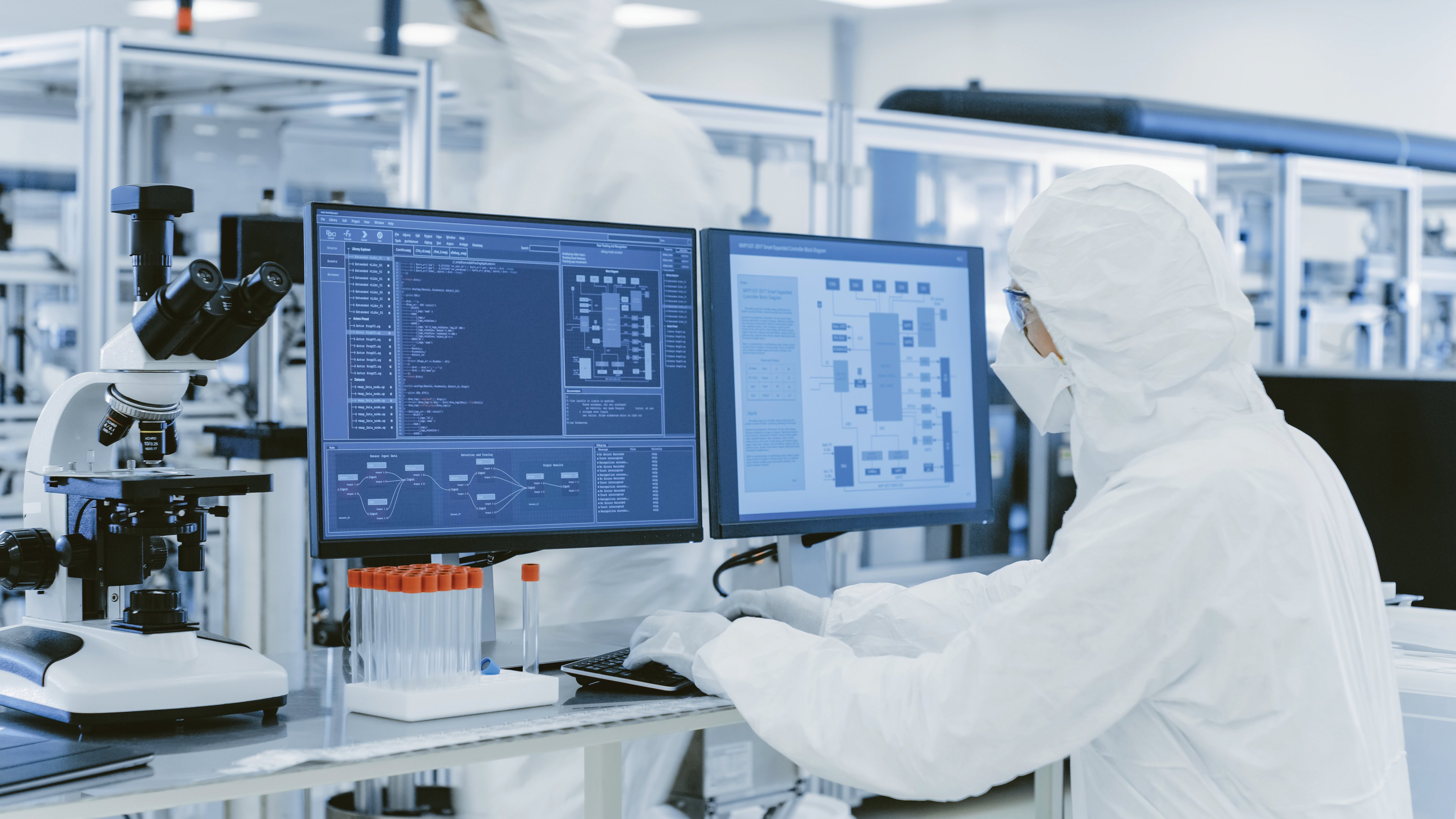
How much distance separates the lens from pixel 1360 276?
4773 mm

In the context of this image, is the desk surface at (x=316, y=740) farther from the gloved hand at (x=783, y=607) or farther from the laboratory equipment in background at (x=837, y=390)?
the laboratory equipment in background at (x=837, y=390)

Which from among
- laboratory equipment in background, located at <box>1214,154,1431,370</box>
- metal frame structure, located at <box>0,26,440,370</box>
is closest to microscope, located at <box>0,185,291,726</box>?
metal frame structure, located at <box>0,26,440,370</box>

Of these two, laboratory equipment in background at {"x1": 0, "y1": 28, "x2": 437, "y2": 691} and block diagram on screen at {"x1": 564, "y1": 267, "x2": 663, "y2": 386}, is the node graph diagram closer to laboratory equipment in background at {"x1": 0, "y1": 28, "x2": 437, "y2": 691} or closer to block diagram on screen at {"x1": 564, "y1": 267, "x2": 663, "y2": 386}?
block diagram on screen at {"x1": 564, "y1": 267, "x2": 663, "y2": 386}

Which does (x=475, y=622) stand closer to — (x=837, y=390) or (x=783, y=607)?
(x=783, y=607)

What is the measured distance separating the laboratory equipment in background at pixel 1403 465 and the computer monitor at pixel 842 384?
0.69 metres

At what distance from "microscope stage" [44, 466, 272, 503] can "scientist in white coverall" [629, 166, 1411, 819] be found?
1.52 feet

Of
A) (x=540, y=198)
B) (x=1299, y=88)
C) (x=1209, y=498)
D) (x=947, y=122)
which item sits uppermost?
(x=1299, y=88)

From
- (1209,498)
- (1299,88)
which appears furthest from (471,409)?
(1299,88)

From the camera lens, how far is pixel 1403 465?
198 cm

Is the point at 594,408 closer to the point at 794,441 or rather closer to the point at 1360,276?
the point at 794,441

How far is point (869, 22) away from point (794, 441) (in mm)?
6523

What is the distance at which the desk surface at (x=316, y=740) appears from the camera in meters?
0.97

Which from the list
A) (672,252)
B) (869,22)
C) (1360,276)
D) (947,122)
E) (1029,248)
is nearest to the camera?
(1029,248)

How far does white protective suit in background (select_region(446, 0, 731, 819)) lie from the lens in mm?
1907
